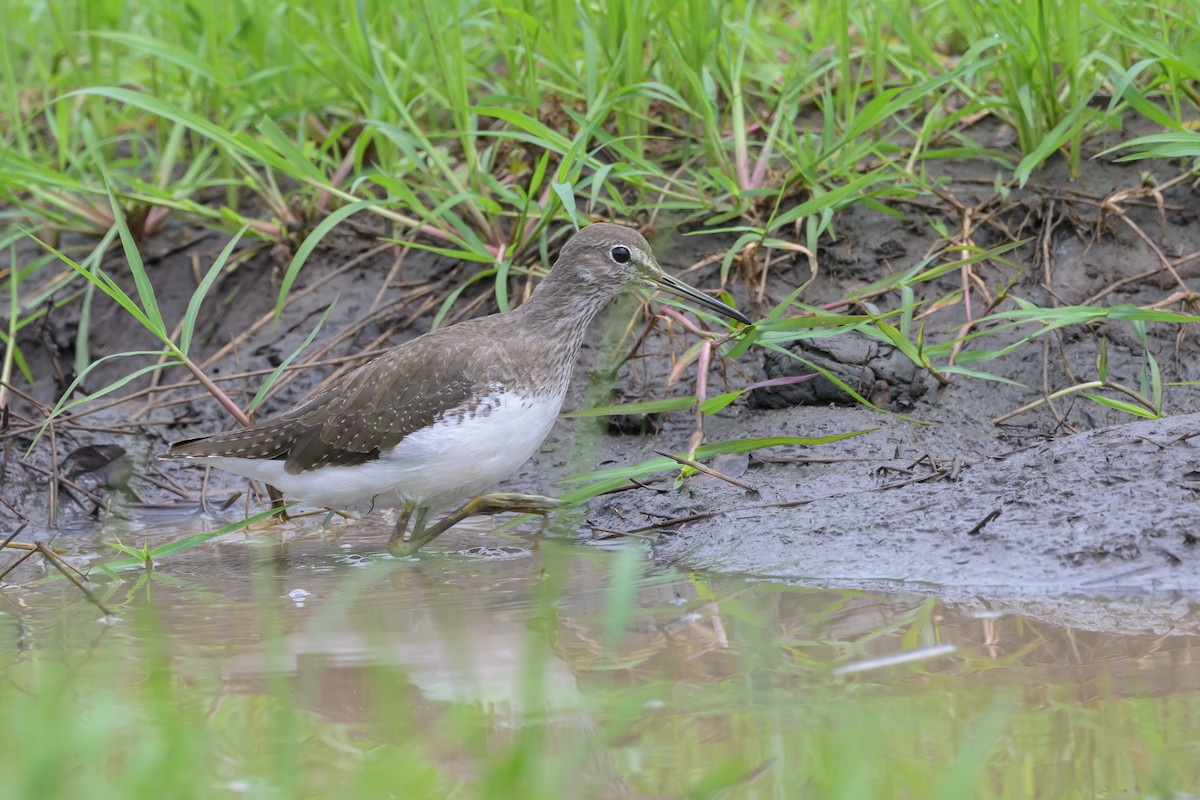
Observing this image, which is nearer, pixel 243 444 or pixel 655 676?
pixel 655 676

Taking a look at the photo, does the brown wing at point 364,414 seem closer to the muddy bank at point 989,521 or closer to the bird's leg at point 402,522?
the bird's leg at point 402,522

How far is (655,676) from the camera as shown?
3.51 metres

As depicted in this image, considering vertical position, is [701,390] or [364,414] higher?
[701,390]

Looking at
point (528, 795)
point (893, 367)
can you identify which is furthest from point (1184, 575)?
point (528, 795)

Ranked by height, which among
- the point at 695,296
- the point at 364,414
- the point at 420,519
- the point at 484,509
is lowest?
the point at 420,519

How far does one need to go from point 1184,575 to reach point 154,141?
6777 mm

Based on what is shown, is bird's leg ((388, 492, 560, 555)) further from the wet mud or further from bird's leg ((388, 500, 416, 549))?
the wet mud

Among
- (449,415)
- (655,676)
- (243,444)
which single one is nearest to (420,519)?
(449,415)

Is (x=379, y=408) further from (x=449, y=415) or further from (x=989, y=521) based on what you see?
(x=989, y=521)

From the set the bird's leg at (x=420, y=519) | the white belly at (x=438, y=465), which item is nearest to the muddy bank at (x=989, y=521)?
the white belly at (x=438, y=465)

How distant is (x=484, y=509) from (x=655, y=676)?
2087 millimetres

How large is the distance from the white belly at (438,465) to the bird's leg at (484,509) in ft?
0.21

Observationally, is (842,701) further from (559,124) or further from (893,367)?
(559,124)

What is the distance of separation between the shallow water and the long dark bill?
1.21 meters
